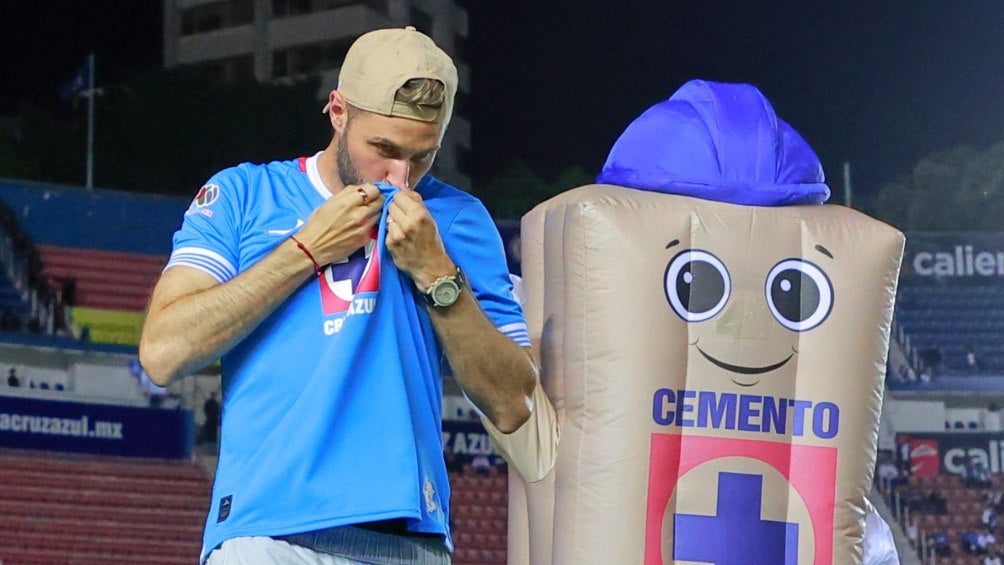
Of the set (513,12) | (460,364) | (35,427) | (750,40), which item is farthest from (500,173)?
(460,364)

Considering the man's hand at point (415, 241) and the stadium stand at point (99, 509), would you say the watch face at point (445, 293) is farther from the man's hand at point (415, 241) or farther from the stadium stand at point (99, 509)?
the stadium stand at point (99, 509)

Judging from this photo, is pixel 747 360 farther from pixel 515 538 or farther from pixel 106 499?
pixel 106 499

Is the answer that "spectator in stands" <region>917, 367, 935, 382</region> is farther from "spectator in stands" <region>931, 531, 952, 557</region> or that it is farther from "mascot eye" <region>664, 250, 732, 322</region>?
"mascot eye" <region>664, 250, 732, 322</region>

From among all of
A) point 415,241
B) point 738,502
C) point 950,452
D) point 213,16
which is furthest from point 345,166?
point 950,452

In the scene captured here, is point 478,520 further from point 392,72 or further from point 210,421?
point 392,72

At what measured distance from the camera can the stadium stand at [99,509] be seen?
297 inches

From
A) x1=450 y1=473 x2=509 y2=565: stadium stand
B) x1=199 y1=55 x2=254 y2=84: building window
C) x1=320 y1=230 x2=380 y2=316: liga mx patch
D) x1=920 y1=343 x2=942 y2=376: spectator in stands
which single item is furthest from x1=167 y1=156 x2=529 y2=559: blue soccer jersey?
x1=920 y1=343 x2=942 y2=376: spectator in stands

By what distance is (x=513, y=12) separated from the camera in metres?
6.85

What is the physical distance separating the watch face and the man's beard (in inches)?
5.3

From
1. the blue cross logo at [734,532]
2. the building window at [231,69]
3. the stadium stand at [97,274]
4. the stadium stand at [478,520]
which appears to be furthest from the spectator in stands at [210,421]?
the blue cross logo at [734,532]

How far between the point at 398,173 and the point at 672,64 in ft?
18.2

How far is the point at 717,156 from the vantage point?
243 cm

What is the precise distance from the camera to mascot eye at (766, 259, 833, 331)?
2.40 meters

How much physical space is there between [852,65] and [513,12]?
1.58 meters
